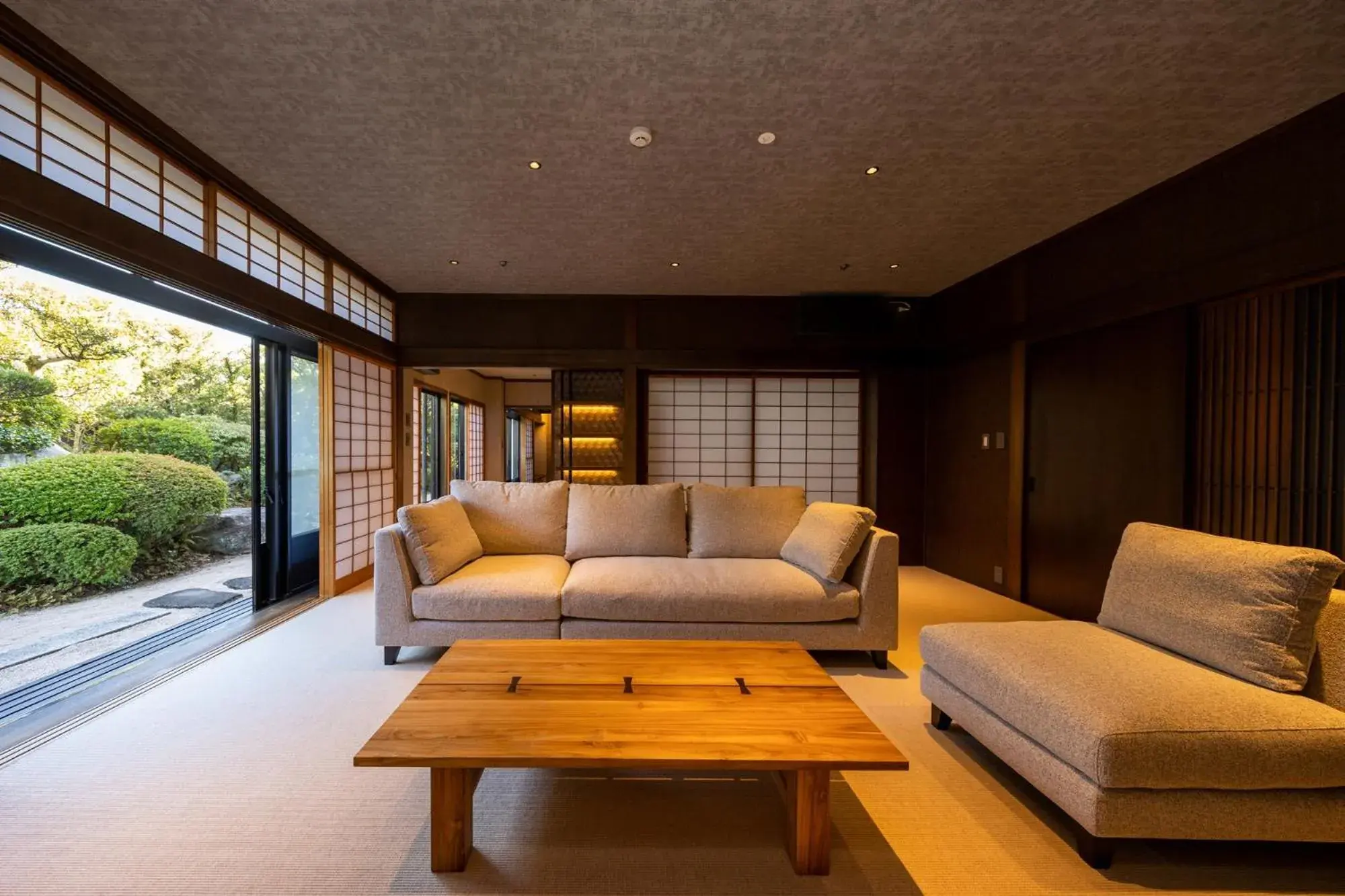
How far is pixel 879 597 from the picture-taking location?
2598 mm

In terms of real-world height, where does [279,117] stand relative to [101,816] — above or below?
above

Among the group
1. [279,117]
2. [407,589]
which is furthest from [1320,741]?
[279,117]

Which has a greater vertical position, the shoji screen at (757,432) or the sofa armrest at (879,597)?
the shoji screen at (757,432)

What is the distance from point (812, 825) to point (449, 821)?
941 mm

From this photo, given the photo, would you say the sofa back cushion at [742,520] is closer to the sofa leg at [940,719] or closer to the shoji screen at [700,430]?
the sofa leg at [940,719]

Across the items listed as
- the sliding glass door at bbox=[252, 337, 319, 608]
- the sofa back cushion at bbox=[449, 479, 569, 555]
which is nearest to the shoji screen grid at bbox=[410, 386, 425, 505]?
the sliding glass door at bbox=[252, 337, 319, 608]

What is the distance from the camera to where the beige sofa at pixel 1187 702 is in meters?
1.29

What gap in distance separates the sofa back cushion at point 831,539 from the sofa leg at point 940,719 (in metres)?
0.70

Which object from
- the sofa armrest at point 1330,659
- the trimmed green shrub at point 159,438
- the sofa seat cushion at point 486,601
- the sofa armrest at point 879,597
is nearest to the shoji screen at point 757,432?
the sofa armrest at point 879,597

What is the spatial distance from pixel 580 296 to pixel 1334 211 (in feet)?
14.8

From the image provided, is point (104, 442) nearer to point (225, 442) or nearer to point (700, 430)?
point (225, 442)

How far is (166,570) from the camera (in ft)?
15.6

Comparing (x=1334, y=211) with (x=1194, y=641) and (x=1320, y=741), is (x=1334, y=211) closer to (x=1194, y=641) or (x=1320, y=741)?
(x=1194, y=641)

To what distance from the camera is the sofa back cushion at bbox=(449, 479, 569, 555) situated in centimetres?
323
